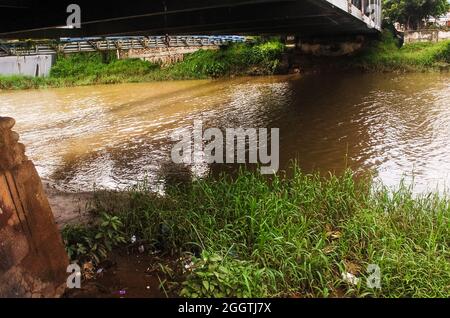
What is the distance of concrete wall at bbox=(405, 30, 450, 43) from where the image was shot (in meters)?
27.9

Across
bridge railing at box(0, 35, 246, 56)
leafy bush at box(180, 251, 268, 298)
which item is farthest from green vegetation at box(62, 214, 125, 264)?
bridge railing at box(0, 35, 246, 56)

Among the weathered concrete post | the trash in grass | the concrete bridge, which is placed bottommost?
the trash in grass

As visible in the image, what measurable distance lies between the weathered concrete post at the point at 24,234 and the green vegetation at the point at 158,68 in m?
24.3

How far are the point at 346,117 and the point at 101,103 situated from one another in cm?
1161

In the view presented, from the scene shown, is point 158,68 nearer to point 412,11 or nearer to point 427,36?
point 427,36

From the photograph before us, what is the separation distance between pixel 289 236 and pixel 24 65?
2965 centimetres

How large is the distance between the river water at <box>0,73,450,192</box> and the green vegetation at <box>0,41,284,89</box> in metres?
4.47

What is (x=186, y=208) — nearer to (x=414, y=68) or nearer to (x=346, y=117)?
(x=346, y=117)

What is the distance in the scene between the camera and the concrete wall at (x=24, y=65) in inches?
1140

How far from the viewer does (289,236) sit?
4719 millimetres

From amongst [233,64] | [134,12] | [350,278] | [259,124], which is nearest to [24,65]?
[233,64]

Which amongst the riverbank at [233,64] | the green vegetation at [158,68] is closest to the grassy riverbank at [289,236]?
the riverbank at [233,64]

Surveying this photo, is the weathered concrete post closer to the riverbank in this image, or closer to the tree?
the riverbank
